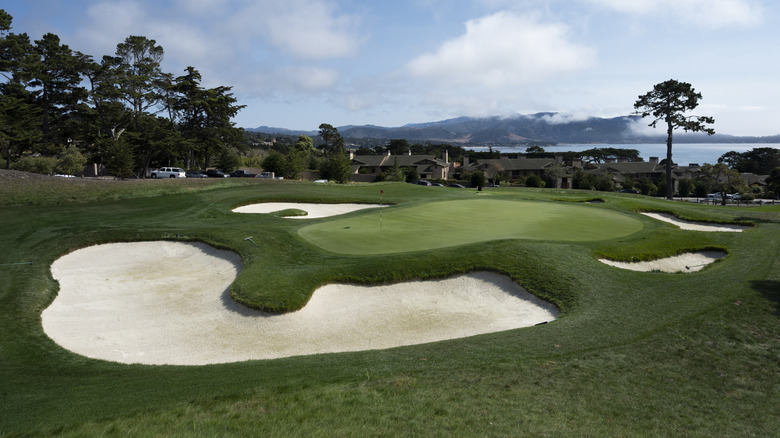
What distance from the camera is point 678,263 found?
18.0m

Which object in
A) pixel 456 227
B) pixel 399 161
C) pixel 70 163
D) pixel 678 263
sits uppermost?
pixel 399 161

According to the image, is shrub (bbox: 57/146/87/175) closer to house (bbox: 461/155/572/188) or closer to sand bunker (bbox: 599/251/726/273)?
sand bunker (bbox: 599/251/726/273)

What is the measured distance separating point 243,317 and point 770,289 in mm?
15894

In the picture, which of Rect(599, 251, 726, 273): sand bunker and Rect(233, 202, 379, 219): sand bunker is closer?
Rect(599, 251, 726, 273): sand bunker

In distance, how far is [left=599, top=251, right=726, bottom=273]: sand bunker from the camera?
1688 centimetres

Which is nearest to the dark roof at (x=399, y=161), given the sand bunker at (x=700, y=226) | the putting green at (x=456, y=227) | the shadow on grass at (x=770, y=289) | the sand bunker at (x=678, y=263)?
the sand bunker at (x=700, y=226)

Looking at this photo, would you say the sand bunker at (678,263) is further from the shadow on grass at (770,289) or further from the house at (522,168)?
the house at (522,168)

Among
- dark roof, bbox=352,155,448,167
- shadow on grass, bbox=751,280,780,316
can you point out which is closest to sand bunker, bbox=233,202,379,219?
shadow on grass, bbox=751,280,780,316

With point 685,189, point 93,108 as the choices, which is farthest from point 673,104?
point 93,108

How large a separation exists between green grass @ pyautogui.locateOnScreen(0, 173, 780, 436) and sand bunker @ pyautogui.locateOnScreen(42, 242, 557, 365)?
58cm

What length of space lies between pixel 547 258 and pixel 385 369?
928 cm

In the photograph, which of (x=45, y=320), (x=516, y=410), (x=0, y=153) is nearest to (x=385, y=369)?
(x=516, y=410)

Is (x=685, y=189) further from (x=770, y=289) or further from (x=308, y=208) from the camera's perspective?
(x=770, y=289)

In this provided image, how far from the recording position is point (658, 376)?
27.3 ft
